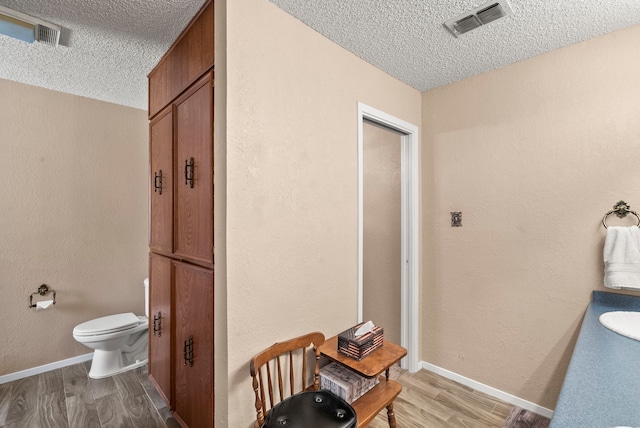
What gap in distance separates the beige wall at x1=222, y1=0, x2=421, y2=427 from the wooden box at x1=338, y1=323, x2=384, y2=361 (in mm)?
203

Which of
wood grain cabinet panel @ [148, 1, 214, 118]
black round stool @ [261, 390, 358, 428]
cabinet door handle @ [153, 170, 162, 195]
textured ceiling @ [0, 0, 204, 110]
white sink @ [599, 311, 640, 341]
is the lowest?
black round stool @ [261, 390, 358, 428]

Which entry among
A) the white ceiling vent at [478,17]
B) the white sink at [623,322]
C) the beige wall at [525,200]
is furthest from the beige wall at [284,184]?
the white sink at [623,322]

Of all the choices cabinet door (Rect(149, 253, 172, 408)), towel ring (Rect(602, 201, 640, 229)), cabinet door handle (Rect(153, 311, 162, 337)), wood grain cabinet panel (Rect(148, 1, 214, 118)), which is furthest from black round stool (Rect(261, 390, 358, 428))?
towel ring (Rect(602, 201, 640, 229))

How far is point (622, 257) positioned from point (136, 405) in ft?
10.5

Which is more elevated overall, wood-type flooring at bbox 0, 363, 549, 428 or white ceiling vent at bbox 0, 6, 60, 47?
white ceiling vent at bbox 0, 6, 60, 47

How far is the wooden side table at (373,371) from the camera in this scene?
1476mm

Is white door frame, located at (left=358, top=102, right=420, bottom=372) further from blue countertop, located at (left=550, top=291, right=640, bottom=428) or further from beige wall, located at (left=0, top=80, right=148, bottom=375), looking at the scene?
beige wall, located at (left=0, top=80, right=148, bottom=375)

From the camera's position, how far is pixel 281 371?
5.28 feet

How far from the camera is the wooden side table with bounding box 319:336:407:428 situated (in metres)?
1.48

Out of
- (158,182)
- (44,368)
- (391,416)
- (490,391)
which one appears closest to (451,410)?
(490,391)

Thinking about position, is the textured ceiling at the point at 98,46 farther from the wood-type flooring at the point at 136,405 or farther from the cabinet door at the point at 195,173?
the wood-type flooring at the point at 136,405

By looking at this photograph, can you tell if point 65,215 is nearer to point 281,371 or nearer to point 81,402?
point 81,402

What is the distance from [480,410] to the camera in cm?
205

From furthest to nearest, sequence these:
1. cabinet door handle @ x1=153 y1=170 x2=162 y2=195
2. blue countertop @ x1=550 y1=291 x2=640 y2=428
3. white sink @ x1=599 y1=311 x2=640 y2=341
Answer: cabinet door handle @ x1=153 y1=170 x2=162 y2=195 → white sink @ x1=599 y1=311 x2=640 y2=341 → blue countertop @ x1=550 y1=291 x2=640 y2=428
